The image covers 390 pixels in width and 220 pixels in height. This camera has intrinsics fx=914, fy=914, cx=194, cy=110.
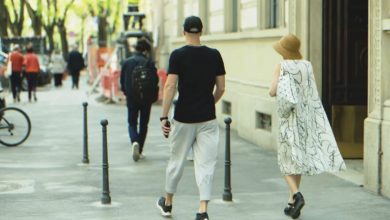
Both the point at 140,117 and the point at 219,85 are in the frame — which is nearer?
the point at 219,85

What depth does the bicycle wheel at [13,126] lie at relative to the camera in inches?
595

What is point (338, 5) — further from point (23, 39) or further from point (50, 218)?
point (23, 39)

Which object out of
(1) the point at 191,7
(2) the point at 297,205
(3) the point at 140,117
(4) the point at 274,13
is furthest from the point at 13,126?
(1) the point at 191,7

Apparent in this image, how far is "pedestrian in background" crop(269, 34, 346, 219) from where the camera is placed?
8.64 meters

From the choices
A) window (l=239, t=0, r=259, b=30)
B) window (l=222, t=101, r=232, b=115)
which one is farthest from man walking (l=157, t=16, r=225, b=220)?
window (l=222, t=101, r=232, b=115)

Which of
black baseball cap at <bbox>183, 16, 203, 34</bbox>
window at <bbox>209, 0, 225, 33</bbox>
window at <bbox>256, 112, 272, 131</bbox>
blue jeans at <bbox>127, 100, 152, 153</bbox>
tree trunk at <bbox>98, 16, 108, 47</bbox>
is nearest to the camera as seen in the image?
black baseball cap at <bbox>183, 16, 203, 34</bbox>

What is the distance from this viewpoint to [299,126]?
342 inches

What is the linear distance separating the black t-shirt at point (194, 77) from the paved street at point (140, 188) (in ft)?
3.67

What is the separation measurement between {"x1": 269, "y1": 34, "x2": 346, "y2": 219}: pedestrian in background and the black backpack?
15.1 feet

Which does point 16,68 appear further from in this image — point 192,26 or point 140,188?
point 192,26

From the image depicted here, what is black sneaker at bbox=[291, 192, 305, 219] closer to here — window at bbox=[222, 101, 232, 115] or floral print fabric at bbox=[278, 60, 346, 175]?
floral print fabric at bbox=[278, 60, 346, 175]

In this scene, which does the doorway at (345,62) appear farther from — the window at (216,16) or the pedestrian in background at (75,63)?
the pedestrian in background at (75,63)

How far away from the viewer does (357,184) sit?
10719 mm

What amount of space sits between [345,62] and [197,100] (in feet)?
16.8
